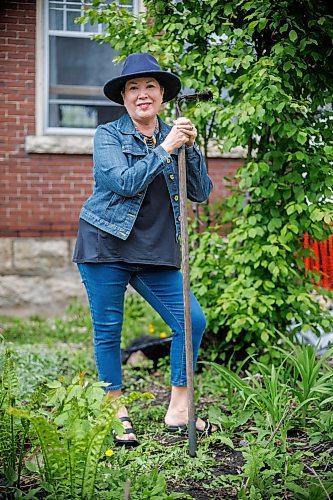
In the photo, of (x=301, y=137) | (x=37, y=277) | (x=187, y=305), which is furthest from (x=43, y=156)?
(x=187, y=305)

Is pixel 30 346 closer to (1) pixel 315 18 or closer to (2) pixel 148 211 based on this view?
(2) pixel 148 211

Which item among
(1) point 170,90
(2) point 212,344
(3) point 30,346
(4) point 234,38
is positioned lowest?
(3) point 30,346

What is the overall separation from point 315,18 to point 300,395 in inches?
85.4

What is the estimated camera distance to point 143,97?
3549mm

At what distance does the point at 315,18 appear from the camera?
4.19 metres

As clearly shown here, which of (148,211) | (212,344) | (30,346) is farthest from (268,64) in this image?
(30,346)

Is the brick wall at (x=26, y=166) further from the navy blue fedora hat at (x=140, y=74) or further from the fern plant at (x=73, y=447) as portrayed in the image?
the fern plant at (x=73, y=447)

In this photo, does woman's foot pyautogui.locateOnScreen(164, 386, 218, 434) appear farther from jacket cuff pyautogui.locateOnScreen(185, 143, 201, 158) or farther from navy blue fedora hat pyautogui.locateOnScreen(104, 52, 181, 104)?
navy blue fedora hat pyautogui.locateOnScreen(104, 52, 181, 104)

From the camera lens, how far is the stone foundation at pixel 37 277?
7328 millimetres

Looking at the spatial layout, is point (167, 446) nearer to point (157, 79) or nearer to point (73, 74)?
point (157, 79)

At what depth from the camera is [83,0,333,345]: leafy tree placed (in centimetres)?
412

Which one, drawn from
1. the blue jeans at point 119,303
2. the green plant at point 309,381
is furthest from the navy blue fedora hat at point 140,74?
→ the green plant at point 309,381

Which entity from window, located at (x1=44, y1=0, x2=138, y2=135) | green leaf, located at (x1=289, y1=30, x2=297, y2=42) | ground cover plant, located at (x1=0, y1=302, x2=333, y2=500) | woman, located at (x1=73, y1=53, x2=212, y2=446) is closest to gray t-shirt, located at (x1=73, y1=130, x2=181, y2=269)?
woman, located at (x1=73, y1=53, x2=212, y2=446)

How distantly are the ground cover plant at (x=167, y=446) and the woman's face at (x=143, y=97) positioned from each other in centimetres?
129
